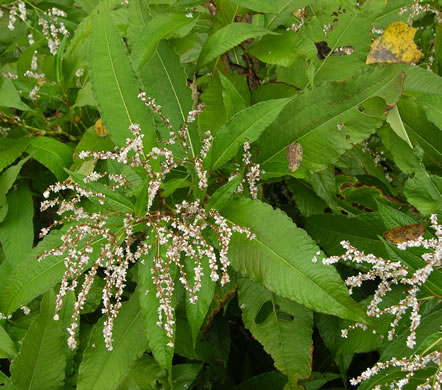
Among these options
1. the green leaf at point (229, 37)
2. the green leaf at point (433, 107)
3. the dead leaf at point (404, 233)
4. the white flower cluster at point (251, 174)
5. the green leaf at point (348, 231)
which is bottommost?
the green leaf at point (348, 231)

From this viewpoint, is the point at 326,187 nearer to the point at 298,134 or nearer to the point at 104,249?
the point at 298,134

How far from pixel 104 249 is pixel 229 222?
15.1 inches

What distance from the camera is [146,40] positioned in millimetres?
1512

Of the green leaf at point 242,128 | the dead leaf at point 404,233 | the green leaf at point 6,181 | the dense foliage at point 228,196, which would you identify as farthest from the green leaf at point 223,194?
the green leaf at point 6,181

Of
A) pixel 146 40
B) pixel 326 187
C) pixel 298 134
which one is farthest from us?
pixel 326 187

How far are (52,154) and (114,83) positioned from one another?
44cm

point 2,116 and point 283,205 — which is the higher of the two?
point 2,116

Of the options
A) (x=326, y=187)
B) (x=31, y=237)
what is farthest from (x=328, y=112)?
(x=31, y=237)

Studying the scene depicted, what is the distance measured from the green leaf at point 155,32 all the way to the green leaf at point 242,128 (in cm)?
34

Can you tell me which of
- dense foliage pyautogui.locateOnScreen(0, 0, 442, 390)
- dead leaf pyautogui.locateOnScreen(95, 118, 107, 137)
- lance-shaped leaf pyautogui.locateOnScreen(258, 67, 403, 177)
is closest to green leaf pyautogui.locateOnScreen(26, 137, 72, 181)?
dense foliage pyautogui.locateOnScreen(0, 0, 442, 390)

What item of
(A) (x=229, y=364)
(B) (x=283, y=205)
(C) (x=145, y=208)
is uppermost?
(C) (x=145, y=208)

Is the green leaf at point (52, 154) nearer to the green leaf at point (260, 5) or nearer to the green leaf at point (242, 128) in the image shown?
the green leaf at point (242, 128)

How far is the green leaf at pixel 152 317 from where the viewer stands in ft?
4.54

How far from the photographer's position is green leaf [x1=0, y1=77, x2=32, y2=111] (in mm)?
1828
